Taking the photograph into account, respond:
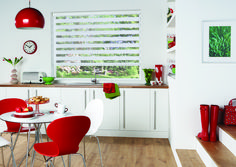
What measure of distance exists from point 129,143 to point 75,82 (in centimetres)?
171

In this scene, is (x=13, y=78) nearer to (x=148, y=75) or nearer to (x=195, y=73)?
(x=148, y=75)

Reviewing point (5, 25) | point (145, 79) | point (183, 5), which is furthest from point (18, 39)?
point (183, 5)

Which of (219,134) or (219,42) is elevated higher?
(219,42)

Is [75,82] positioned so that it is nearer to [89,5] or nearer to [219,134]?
[89,5]

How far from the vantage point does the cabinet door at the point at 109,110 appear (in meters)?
4.50

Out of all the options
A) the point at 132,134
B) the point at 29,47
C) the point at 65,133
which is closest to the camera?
the point at 65,133

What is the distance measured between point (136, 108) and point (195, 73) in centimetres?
141

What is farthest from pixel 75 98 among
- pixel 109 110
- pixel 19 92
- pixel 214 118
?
pixel 214 118

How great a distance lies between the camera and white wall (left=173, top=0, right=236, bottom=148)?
3.32 metres

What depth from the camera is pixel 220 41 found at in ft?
10.8

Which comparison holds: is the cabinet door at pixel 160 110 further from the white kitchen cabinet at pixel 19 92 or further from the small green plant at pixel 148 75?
the white kitchen cabinet at pixel 19 92

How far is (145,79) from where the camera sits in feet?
15.4

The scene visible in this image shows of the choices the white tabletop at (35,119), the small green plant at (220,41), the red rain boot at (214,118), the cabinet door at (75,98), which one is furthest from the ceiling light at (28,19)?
the red rain boot at (214,118)

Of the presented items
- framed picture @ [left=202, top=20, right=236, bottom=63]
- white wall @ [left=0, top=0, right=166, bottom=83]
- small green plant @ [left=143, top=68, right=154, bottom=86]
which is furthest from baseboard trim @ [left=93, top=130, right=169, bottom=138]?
framed picture @ [left=202, top=20, right=236, bottom=63]
